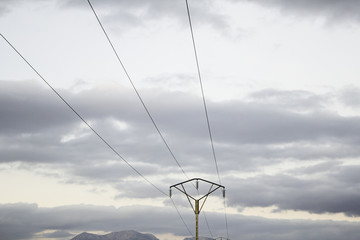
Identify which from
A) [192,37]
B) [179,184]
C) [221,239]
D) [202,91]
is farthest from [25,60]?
[221,239]

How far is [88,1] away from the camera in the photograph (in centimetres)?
2009

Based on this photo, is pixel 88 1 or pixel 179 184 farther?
pixel 179 184

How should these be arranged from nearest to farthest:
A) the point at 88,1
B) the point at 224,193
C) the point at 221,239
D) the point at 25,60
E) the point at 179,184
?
the point at 88,1 < the point at 25,60 < the point at 179,184 < the point at 224,193 < the point at 221,239

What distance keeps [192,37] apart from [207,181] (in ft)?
131

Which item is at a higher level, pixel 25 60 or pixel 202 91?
pixel 202 91

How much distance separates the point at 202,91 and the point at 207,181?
32.2 m

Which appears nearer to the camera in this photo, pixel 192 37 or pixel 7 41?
pixel 7 41

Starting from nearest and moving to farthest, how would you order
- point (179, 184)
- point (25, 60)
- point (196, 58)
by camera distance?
point (25, 60) → point (196, 58) → point (179, 184)

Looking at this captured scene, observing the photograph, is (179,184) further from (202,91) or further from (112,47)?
(112,47)

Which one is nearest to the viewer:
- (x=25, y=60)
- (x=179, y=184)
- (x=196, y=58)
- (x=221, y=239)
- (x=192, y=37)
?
(x=25, y=60)

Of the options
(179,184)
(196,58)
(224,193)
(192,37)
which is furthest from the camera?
(224,193)

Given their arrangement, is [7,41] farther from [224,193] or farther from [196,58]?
[224,193]

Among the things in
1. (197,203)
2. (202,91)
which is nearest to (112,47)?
(202,91)

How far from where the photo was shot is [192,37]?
23.6m
